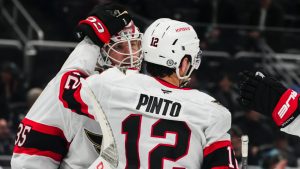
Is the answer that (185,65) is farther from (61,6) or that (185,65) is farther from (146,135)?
(61,6)

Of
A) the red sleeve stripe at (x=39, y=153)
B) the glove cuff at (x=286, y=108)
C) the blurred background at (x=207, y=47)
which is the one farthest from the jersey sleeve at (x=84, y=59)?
the blurred background at (x=207, y=47)

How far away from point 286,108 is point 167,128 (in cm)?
55

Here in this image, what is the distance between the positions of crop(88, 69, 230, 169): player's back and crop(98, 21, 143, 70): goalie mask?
0.67 metres

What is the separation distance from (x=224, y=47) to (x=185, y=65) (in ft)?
21.5

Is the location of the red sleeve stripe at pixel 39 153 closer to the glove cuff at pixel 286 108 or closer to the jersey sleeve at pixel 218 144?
the jersey sleeve at pixel 218 144

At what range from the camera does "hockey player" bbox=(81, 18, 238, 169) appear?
3.46m

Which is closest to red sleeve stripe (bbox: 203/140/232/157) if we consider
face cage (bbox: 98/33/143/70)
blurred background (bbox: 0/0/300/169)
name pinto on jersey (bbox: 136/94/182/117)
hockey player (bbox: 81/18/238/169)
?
hockey player (bbox: 81/18/238/169)

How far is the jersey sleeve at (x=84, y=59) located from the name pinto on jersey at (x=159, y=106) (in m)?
0.64

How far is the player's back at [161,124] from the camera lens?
3457 mm

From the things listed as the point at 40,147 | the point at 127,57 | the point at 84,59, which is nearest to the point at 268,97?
the point at 127,57

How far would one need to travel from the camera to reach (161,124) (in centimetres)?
349

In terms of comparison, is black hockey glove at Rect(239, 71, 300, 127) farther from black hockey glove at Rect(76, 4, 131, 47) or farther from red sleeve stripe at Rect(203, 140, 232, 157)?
black hockey glove at Rect(76, 4, 131, 47)

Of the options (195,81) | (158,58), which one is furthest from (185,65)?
(195,81)

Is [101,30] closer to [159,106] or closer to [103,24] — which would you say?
[103,24]
